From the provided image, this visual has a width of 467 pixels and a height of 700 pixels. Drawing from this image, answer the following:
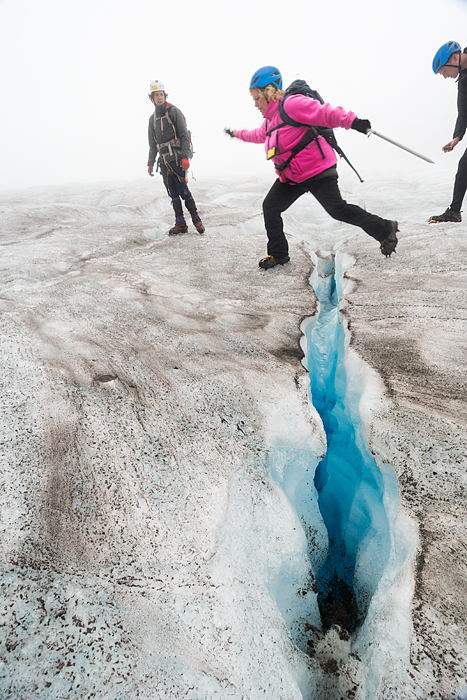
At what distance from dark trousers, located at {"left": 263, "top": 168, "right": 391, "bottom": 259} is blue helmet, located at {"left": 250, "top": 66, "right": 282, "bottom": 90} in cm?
96

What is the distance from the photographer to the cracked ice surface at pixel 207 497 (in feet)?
3.66

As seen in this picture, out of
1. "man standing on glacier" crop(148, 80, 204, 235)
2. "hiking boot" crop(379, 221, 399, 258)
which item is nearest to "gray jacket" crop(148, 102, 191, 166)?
"man standing on glacier" crop(148, 80, 204, 235)

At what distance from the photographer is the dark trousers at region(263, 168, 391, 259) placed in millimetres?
3633

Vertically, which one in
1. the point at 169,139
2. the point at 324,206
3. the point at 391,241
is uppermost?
the point at 169,139

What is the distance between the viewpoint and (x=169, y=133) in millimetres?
5035

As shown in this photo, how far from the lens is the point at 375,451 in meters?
1.83

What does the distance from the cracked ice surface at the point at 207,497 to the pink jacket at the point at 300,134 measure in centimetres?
147

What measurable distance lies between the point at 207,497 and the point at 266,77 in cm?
374

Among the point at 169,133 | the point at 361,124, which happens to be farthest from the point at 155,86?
the point at 361,124

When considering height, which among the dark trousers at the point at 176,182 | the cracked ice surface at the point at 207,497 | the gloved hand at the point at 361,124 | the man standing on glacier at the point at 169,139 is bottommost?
the cracked ice surface at the point at 207,497

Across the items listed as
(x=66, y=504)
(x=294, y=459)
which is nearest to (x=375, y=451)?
(x=294, y=459)

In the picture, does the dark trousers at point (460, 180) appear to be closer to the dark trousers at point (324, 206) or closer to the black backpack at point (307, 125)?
the dark trousers at point (324, 206)

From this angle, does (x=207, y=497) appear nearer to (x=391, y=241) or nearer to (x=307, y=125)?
(x=307, y=125)

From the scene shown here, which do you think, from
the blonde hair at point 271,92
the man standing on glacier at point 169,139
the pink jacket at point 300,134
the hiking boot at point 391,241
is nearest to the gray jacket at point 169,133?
the man standing on glacier at point 169,139
